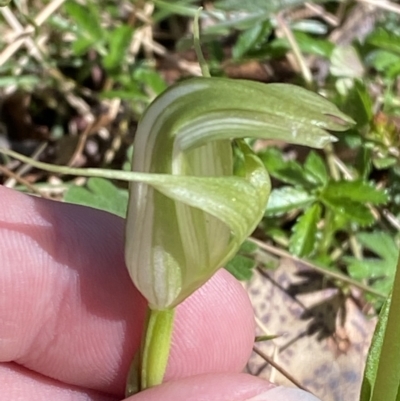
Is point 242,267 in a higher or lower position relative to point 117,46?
lower

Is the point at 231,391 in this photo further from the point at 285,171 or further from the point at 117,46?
the point at 117,46

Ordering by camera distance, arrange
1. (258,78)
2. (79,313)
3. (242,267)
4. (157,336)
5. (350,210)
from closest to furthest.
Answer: (157,336) → (79,313) → (242,267) → (350,210) → (258,78)

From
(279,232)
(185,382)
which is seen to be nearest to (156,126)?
(185,382)

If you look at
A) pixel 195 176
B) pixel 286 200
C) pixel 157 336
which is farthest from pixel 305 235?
pixel 195 176

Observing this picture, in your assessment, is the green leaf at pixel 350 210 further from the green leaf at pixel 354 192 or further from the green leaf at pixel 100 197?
the green leaf at pixel 100 197

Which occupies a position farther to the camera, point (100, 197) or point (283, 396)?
point (100, 197)
